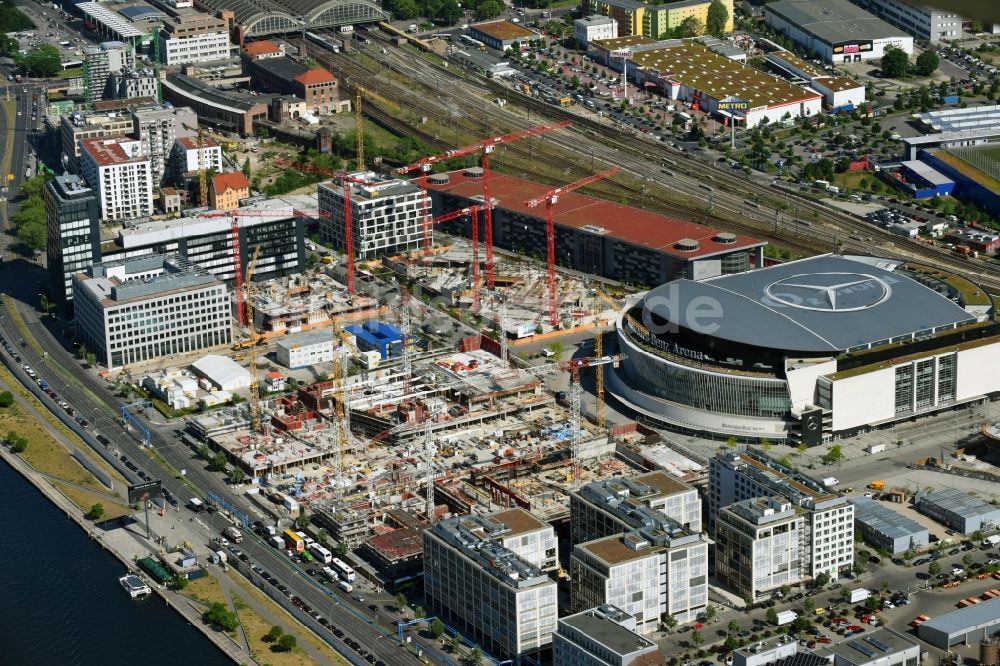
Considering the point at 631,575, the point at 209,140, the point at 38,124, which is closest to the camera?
the point at 631,575

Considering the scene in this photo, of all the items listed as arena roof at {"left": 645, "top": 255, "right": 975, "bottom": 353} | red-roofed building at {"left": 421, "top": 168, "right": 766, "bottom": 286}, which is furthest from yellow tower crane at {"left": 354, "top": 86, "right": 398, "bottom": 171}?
arena roof at {"left": 645, "top": 255, "right": 975, "bottom": 353}

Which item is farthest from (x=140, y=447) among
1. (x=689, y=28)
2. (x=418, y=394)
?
(x=689, y=28)

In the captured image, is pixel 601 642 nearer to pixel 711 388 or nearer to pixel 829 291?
pixel 711 388

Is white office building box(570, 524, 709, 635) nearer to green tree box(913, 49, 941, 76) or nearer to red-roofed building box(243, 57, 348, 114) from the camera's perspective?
red-roofed building box(243, 57, 348, 114)

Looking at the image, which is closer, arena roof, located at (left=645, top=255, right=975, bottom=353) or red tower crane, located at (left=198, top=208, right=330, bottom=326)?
arena roof, located at (left=645, top=255, right=975, bottom=353)

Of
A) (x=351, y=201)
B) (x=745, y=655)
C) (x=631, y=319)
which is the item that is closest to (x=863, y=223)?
(x=631, y=319)

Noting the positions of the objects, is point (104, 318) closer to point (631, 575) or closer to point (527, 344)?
point (527, 344)
